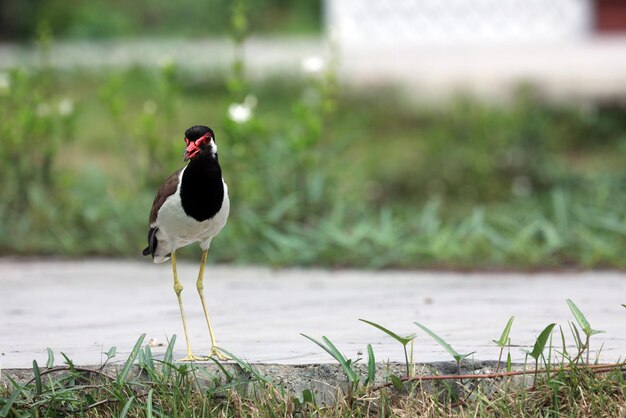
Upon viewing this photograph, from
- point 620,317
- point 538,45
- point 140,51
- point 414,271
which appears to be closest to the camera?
point 620,317

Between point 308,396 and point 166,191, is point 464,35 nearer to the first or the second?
point 166,191

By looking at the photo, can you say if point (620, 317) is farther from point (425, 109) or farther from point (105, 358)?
point (425, 109)

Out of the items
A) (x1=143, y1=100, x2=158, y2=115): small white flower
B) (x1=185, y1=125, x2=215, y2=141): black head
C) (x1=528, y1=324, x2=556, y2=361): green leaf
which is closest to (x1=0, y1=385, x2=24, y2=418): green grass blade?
(x1=185, y1=125, x2=215, y2=141): black head

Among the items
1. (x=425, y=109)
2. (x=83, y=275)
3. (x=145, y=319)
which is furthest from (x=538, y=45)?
(x=145, y=319)

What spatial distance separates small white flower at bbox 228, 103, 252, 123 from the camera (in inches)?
222

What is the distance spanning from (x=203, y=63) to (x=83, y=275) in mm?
8958

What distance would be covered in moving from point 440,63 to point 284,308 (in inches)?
326

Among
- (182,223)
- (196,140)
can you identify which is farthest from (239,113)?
(196,140)

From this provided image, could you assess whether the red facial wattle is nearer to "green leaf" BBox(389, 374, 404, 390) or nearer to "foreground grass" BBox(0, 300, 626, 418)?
"foreground grass" BBox(0, 300, 626, 418)

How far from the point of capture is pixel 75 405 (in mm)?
3262

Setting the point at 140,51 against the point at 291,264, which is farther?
the point at 140,51

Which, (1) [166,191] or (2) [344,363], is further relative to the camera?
(1) [166,191]

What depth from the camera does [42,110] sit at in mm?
6309

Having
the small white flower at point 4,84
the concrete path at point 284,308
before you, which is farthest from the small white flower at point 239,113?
the small white flower at point 4,84
